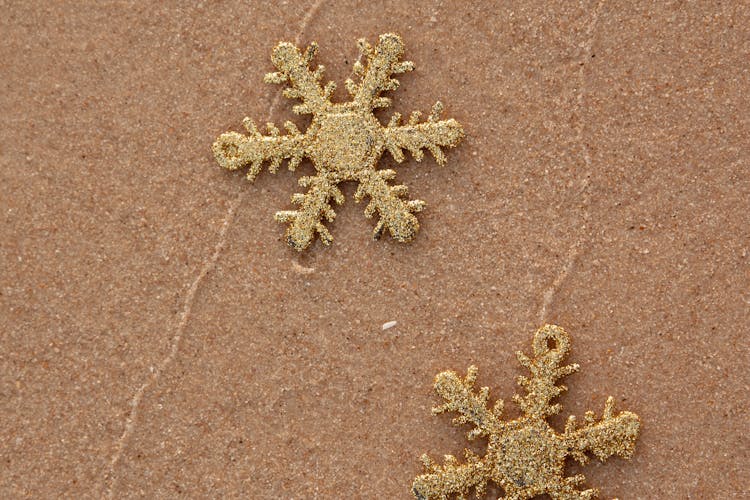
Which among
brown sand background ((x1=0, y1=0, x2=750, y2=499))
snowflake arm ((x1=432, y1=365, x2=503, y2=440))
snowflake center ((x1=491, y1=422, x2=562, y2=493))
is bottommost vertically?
snowflake center ((x1=491, y1=422, x2=562, y2=493))

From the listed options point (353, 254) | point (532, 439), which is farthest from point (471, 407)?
point (353, 254)

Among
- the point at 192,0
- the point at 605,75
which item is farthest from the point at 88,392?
the point at 605,75

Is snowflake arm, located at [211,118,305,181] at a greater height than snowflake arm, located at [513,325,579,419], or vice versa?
snowflake arm, located at [211,118,305,181]

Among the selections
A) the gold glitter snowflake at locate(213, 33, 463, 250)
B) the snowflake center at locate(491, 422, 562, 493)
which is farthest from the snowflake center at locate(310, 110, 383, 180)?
the snowflake center at locate(491, 422, 562, 493)

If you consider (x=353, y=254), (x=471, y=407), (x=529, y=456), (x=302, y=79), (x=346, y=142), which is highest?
(x=302, y=79)

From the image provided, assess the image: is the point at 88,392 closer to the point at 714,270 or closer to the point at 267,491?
the point at 267,491

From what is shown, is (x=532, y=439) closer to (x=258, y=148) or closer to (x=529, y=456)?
(x=529, y=456)

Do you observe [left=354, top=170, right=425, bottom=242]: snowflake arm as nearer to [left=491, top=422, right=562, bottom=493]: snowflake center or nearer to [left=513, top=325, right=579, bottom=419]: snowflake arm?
[left=513, top=325, right=579, bottom=419]: snowflake arm

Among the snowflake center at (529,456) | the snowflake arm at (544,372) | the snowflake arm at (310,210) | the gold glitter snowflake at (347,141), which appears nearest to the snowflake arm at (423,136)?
the gold glitter snowflake at (347,141)
